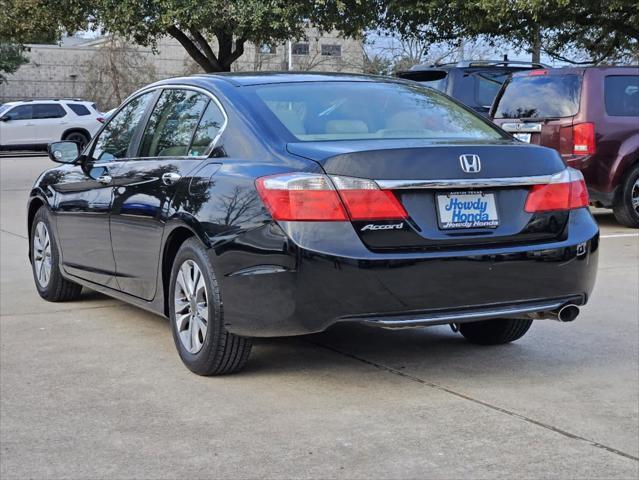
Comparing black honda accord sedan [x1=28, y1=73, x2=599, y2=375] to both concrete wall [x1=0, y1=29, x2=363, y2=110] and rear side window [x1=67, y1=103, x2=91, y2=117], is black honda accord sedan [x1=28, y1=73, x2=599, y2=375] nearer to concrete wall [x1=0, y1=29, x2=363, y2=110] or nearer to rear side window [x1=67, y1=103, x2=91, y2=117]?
rear side window [x1=67, y1=103, x2=91, y2=117]

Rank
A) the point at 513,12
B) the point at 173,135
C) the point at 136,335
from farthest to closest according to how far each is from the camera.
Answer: the point at 513,12 < the point at 136,335 < the point at 173,135

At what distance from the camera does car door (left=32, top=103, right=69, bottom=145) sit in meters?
33.5

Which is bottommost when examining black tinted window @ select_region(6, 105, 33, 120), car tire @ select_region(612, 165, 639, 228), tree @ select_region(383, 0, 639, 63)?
black tinted window @ select_region(6, 105, 33, 120)

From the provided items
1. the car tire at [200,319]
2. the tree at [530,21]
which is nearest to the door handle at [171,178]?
the car tire at [200,319]

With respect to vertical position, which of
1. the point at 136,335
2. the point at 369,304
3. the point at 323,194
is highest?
the point at 323,194

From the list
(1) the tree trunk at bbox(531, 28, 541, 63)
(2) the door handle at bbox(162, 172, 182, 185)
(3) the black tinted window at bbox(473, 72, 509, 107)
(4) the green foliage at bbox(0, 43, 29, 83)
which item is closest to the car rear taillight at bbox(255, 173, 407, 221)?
(2) the door handle at bbox(162, 172, 182, 185)

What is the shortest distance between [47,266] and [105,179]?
1.41m

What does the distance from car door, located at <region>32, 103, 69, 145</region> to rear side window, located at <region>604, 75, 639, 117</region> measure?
24.1m

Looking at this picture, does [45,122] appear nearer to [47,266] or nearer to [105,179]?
[47,266]

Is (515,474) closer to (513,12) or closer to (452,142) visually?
(452,142)

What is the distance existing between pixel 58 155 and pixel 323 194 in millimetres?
3254

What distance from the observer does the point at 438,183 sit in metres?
5.06

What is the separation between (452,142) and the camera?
537 centimetres

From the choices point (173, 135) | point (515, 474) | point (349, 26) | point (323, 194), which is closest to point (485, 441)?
point (515, 474)
